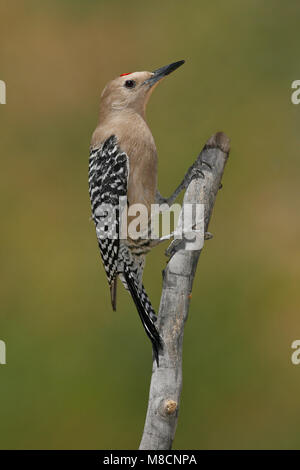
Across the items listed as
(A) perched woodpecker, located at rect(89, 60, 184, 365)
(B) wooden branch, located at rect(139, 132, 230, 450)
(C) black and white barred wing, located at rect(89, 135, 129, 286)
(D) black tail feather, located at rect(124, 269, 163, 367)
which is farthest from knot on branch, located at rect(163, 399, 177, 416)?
(C) black and white barred wing, located at rect(89, 135, 129, 286)

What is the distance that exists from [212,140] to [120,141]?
13.9 inches

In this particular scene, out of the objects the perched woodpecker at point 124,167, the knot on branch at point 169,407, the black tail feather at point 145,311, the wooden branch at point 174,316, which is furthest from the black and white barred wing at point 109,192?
the knot on branch at point 169,407

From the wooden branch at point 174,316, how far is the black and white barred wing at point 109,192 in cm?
33

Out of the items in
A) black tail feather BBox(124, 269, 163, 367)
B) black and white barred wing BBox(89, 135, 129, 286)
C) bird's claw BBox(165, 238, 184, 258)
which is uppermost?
black and white barred wing BBox(89, 135, 129, 286)

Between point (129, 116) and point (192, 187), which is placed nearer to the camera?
point (192, 187)

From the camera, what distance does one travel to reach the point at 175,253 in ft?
5.29

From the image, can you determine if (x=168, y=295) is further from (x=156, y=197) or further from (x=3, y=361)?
(x=3, y=361)

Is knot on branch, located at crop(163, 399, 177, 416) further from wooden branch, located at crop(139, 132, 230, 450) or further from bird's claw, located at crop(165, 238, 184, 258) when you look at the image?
bird's claw, located at crop(165, 238, 184, 258)

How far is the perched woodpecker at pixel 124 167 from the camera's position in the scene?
184 centimetres

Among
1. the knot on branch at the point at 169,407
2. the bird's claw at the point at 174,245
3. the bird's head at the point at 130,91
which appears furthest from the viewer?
the bird's head at the point at 130,91

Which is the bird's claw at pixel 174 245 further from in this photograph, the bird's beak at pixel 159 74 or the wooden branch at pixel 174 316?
the bird's beak at pixel 159 74

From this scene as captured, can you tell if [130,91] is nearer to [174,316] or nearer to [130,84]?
[130,84]

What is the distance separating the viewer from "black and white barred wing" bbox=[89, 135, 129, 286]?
6.22ft
